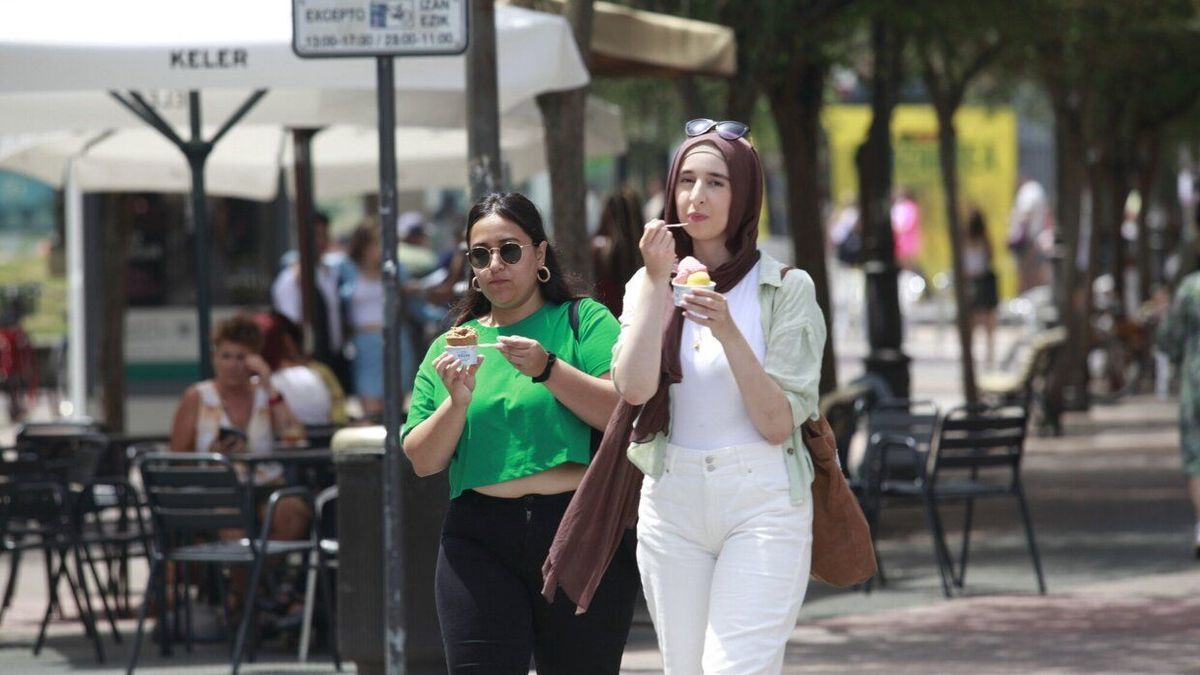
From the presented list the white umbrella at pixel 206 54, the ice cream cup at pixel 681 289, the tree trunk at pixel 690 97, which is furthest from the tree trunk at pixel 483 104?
the tree trunk at pixel 690 97

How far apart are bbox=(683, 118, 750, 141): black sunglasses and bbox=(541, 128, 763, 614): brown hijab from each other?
0.07 ft

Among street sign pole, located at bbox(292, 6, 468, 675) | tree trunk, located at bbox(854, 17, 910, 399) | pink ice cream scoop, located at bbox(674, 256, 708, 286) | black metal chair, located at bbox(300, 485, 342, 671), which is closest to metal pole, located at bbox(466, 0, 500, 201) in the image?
black metal chair, located at bbox(300, 485, 342, 671)

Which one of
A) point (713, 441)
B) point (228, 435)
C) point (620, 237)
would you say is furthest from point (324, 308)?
point (713, 441)

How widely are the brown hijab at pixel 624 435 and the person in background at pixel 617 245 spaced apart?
539 centimetres

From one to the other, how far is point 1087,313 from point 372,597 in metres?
13.7

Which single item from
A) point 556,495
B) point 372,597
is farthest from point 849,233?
point 556,495

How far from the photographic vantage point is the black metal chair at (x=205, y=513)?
8398mm

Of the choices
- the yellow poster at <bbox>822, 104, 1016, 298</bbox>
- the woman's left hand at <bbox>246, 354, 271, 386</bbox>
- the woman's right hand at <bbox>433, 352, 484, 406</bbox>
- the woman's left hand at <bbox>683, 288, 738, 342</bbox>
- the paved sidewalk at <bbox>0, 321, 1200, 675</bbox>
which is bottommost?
the paved sidewalk at <bbox>0, 321, 1200, 675</bbox>

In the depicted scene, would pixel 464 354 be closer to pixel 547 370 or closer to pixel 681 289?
pixel 547 370

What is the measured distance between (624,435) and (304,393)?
5539mm

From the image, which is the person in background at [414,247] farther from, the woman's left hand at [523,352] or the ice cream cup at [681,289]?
the ice cream cup at [681,289]

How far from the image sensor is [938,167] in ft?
127

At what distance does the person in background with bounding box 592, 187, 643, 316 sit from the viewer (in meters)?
10.5

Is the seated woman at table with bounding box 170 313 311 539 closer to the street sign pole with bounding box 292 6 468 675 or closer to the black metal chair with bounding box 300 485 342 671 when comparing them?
the black metal chair with bounding box 300 485 342 671
